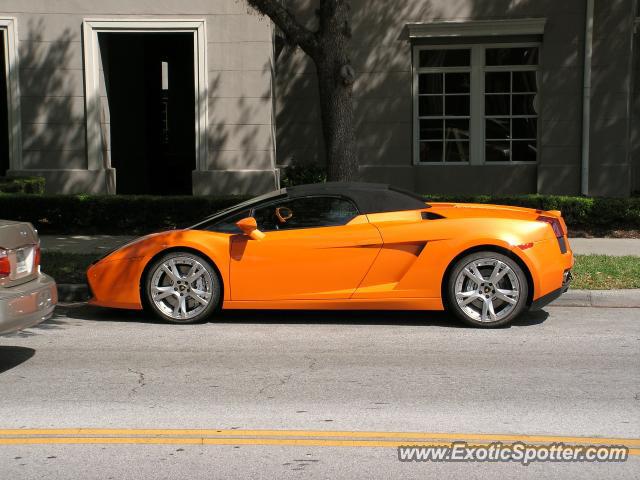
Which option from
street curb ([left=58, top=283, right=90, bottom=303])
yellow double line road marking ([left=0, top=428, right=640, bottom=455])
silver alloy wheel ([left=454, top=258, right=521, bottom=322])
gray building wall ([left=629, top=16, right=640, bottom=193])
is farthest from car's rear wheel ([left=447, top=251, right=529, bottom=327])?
gray building wall ([left=629, top=16, right=640, bottom=193])

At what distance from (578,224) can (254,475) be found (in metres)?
10.8

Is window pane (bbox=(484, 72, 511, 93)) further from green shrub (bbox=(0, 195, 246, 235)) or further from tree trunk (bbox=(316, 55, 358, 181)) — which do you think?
tree trunk (bbox=(316, 55, 358, 181))

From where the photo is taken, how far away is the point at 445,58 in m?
18.5

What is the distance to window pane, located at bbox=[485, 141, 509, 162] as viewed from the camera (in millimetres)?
18734

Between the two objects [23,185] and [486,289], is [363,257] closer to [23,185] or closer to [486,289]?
→ [486,289]

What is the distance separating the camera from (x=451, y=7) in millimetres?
18047

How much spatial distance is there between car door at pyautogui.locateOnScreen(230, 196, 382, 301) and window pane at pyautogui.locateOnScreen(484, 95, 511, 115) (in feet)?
35.5

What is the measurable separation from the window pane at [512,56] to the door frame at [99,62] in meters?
5.97

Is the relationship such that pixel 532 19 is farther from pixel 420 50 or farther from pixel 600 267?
pixel 600 267

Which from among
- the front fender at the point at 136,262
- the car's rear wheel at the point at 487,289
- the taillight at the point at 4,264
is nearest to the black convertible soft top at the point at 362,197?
the front fender at the point at 136,262

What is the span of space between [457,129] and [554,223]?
408 inches

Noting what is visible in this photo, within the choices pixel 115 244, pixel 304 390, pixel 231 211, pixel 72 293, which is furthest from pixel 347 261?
pixel 115 244

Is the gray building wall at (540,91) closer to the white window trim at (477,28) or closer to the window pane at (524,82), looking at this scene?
the white window trim at (477,28)

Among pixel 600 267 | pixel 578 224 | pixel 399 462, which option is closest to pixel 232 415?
pixel 399 462
